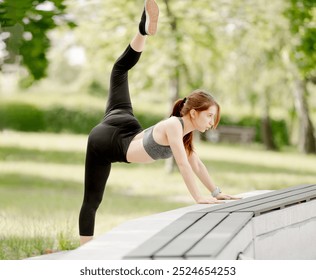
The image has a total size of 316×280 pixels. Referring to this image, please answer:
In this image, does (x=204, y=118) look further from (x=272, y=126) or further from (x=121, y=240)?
(x=272, y=126)

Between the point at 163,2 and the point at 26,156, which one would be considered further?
Result: the point at 26,156

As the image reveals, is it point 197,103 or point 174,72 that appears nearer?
point 197,103

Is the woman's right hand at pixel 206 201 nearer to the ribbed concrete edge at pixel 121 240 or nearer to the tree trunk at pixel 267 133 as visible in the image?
the ribbed concrete edge at pixel 121 240

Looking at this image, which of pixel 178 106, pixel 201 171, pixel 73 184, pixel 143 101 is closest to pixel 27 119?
pixel 143 101

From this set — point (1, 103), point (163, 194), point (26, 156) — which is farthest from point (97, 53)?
point (1, 103)

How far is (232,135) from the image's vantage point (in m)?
24.1

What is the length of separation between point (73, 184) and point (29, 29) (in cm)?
830

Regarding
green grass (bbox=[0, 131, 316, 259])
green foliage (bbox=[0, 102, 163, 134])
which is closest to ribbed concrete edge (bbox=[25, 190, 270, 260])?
green grass (bbox=[0, 131, 316, 259])

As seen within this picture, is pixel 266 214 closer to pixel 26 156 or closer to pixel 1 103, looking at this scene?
pixel 26 156

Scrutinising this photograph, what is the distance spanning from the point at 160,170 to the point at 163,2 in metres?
3.55

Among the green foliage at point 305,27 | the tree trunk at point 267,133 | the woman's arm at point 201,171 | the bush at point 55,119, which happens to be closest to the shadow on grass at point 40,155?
the bush at point 55,119

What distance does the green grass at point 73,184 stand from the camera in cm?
566

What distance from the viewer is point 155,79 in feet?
45.0

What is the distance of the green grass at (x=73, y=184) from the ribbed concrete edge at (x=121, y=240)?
176 centimetres
